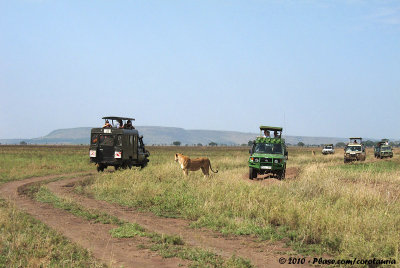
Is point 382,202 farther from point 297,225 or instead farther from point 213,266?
point 213,266

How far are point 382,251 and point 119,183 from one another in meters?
11.8

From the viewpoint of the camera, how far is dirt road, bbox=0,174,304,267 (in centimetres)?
706

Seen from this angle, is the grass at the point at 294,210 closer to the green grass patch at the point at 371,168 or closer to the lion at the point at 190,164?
the lion at the point at 190,164

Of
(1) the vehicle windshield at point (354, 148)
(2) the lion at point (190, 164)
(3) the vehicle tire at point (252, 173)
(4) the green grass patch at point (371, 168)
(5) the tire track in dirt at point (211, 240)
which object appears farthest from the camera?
(1) the vehicle windshield at point (354, 148)

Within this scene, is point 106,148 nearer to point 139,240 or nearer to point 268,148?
point 268,148

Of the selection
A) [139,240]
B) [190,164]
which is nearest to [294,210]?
[139,240]

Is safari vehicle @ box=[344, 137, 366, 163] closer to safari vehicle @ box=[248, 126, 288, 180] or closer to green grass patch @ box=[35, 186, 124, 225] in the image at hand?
safari vehicle @ box=[248, 126, 288, 180]

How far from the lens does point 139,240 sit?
27.7 ft

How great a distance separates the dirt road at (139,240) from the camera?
706cm

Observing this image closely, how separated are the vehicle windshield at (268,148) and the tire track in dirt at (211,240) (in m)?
10.3

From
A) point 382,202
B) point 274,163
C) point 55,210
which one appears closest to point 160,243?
point 55,210

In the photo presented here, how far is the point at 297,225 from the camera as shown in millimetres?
9367

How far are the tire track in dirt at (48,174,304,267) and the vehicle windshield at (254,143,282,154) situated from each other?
406 inches

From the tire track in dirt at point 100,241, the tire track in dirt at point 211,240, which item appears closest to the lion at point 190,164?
the tire track in dirt at point 211,240
